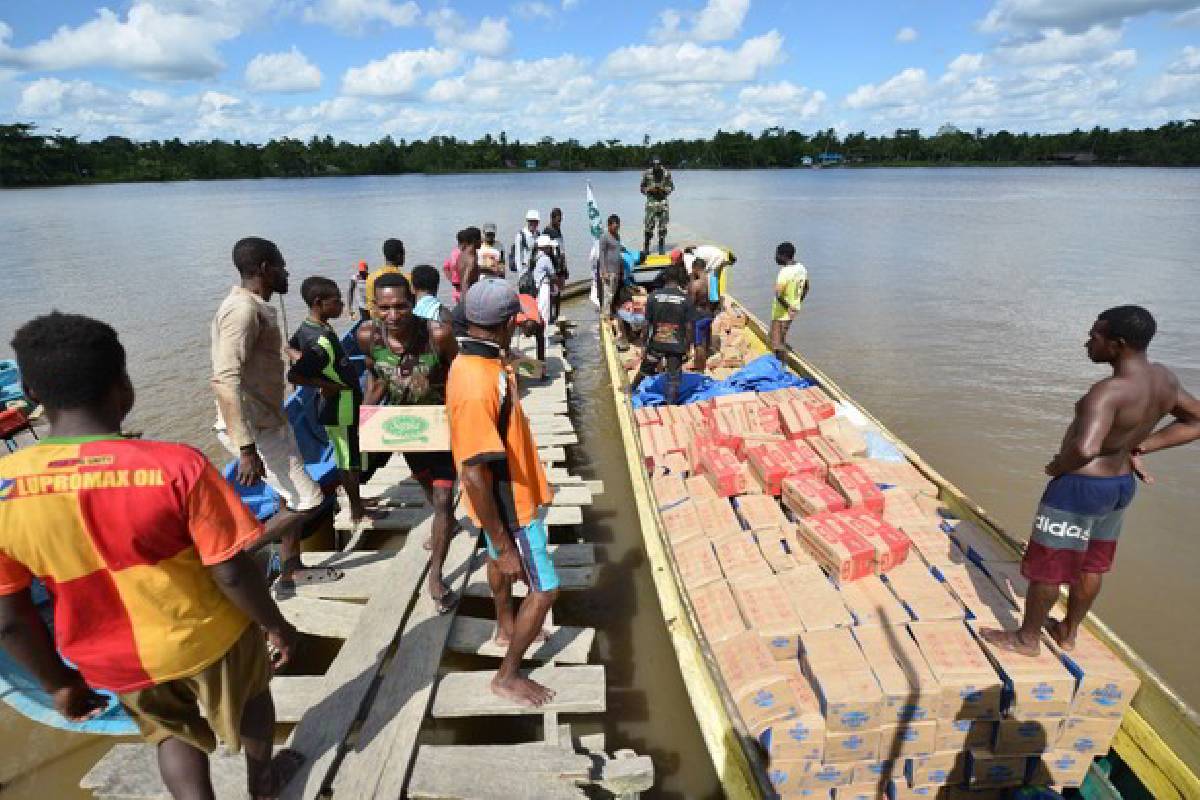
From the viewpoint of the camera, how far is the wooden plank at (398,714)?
8.52ft

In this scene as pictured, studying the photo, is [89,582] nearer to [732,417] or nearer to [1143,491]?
[732,417]

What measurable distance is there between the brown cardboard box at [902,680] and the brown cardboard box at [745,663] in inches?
17.2

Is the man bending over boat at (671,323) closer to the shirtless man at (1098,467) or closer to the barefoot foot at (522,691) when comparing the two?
the shirtless man at (1098,467)

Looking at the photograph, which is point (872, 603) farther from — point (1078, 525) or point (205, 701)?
point (205, 701)

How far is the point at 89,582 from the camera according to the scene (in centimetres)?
172

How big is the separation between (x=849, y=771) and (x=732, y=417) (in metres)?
3.25

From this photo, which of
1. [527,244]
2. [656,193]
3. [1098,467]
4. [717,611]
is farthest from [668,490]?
[656,193]

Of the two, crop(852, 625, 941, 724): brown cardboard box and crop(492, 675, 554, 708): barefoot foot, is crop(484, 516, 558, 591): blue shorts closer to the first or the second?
crop(492, 675, 554, 708): barefoot foot

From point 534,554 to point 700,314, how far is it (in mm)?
6382

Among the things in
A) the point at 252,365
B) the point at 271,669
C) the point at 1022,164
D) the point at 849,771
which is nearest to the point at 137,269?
the point at 252,365

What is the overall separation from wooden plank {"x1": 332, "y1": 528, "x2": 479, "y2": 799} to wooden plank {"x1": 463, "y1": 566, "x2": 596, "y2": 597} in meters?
0.32

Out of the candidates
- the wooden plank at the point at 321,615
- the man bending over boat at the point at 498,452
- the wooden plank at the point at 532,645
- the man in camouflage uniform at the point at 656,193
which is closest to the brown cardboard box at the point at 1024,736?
the wooden plank at the point at 532,645

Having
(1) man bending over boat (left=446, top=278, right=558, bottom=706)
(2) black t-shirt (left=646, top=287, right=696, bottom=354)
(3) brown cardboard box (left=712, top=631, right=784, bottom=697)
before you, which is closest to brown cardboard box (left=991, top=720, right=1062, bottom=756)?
(3) brown cardboard box (left=712, top=631, right=784, bottom=697)

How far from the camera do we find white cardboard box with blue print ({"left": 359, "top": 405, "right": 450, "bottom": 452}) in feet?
11.0
